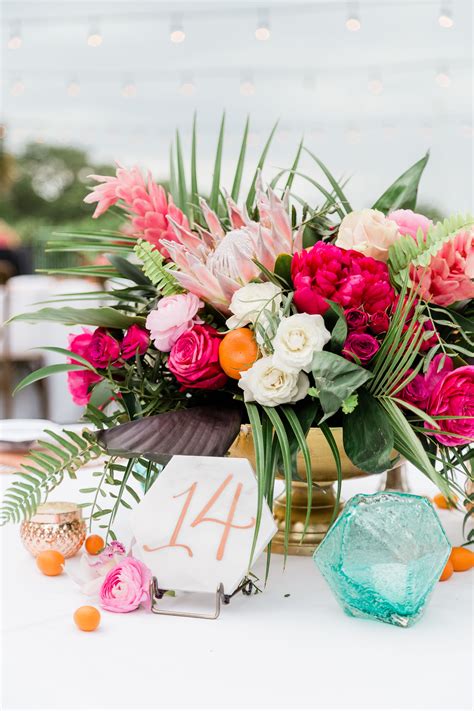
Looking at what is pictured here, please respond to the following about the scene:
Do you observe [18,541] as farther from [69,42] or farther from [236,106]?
[236,106]

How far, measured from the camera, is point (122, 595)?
703mm

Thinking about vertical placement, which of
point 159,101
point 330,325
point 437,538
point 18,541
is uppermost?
point 159,101

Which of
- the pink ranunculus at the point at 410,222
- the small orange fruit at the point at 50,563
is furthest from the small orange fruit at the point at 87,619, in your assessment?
the pink ranunculus at the point at 410,222

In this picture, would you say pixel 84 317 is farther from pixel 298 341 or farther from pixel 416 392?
pixel 416 392

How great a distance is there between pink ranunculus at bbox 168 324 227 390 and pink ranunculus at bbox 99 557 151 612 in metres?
0.17

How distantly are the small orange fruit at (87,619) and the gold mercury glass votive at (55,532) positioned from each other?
167 mm

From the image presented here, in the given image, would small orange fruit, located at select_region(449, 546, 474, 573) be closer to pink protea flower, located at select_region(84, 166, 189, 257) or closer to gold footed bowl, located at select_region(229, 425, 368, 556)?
gold footed bowl, located at select_region(229, 425, 368, 556)

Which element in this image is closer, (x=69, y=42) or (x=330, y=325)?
(x=330, y=325)

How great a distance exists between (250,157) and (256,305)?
30.7ft

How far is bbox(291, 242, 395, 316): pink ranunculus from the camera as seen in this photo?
703mm

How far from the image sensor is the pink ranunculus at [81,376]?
0.81 meters

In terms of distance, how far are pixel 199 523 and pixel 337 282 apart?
25cm

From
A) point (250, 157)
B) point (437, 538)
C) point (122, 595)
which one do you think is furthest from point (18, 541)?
point (250, 157)

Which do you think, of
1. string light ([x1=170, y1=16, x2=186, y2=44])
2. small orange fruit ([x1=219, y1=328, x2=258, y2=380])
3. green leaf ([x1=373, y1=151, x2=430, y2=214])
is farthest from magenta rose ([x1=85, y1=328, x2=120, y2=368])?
string light ([x1=170, y1=16, x2=186, y2=44])
